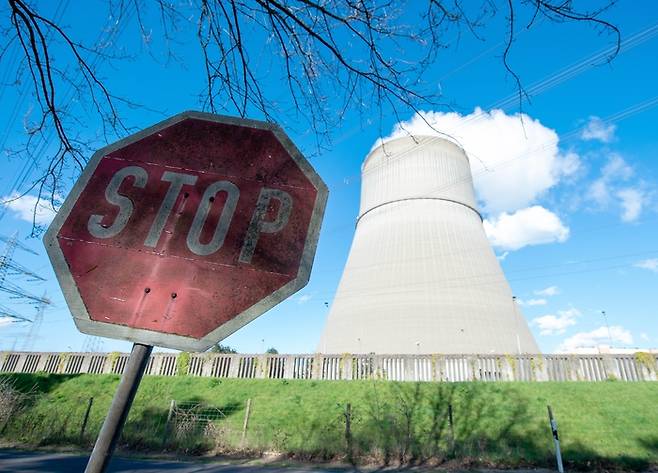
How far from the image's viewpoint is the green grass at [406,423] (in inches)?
242

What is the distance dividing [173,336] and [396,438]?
7.09 m

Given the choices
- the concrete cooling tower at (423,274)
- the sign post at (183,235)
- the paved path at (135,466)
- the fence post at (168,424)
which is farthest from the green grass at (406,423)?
the sign post at (183,235)

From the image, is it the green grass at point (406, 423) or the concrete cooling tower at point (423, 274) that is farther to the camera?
the concrete cooling tower at point (423, 274)

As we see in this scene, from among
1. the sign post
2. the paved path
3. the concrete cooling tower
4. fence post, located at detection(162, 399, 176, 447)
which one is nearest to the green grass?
fence post, located at detection(162, 399, 176, 447)

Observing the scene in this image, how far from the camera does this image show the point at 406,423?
23.7ft

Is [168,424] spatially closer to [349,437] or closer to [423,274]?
[349,437]

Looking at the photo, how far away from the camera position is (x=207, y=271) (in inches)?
35.3

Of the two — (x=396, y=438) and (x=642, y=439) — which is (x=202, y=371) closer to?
(x=396, y=438)

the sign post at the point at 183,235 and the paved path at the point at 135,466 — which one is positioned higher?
the sign post at the point at 183,235

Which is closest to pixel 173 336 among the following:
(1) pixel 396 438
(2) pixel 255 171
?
(2) pixel 255 171

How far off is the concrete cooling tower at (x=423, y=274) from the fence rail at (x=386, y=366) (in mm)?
2650

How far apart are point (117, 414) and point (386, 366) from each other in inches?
415

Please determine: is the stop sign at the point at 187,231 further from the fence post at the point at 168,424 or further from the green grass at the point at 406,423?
the fence post at the point at 168,424

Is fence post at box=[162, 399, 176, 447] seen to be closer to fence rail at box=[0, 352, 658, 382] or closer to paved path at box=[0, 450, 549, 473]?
paved path at box=[0, 450, 549, 473]
